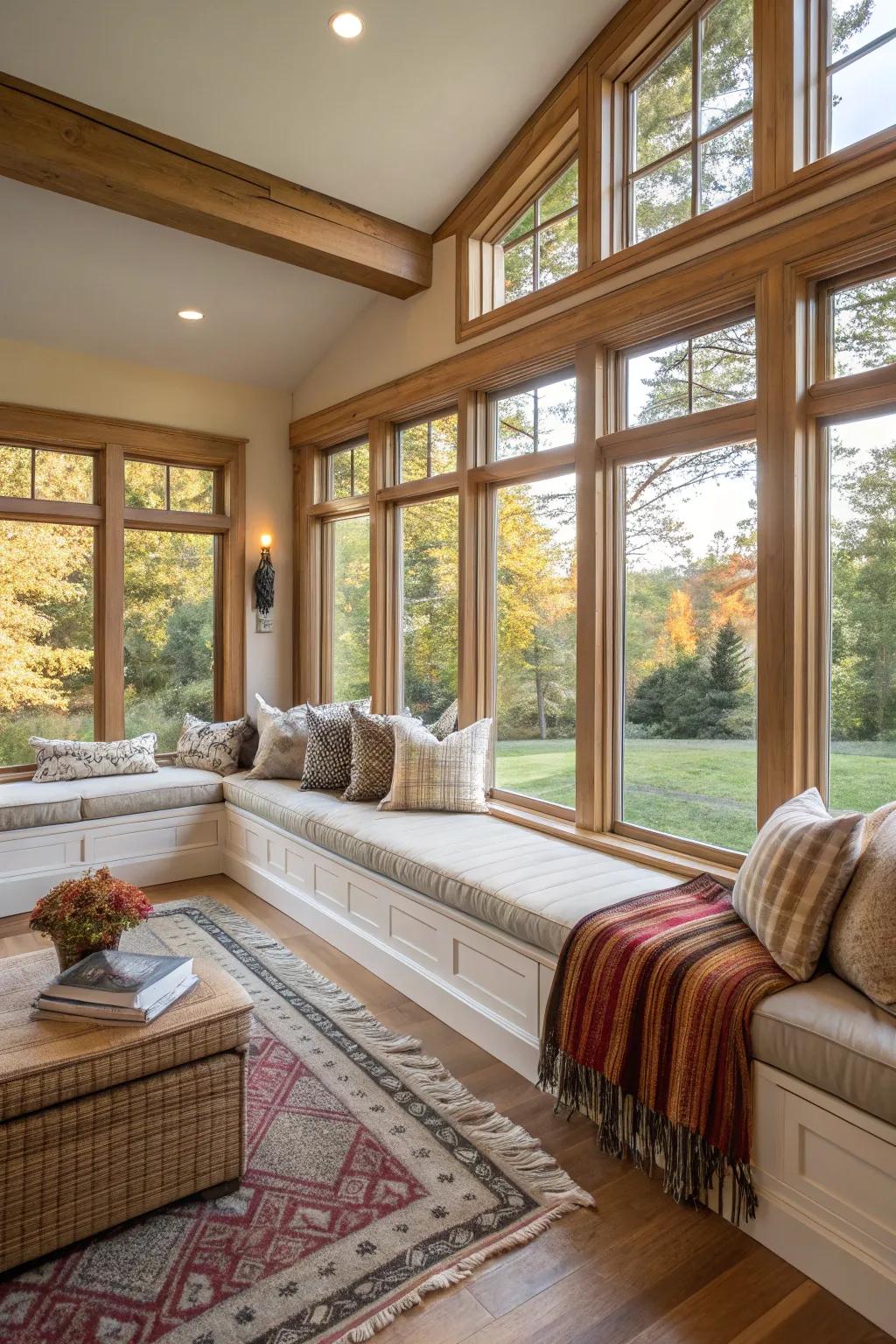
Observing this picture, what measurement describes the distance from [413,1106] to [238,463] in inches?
165

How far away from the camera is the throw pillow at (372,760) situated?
4.03 metres

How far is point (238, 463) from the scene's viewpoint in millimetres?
5398

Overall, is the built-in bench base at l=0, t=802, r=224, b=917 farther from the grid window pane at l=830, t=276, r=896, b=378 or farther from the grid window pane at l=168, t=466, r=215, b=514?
the grid window pane at l=830, t=276, r=896, b=378

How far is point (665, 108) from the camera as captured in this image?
10.3 feet

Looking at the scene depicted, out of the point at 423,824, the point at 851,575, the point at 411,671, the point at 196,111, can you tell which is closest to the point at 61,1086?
the point at 423,824

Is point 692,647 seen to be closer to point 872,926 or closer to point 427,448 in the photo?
point 872,926

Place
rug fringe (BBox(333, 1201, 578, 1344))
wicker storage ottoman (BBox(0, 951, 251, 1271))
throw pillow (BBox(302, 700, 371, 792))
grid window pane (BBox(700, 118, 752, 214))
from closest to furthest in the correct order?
1. rug fringe (BBox(333, 1201, 578, 1344))
2. wicker storage ottoman (BBox(0, 951, 251, 1271))
3. grid window pane (BBox(700, 118, 752, 214))
4. throw pillow (BBox(302, 700, 371, 792))

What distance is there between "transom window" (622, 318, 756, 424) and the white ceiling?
1.33m

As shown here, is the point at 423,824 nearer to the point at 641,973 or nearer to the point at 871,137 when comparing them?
the point at 641,973

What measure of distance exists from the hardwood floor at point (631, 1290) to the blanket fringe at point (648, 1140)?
0.14ft

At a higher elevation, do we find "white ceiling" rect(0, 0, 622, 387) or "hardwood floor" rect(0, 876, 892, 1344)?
"white ceiling" rect(0, 0, 622, 387)

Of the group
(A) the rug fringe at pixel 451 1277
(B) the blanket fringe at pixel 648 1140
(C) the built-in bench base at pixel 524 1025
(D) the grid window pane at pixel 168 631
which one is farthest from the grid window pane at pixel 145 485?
(A) the rug fringe at pixel 451 1277

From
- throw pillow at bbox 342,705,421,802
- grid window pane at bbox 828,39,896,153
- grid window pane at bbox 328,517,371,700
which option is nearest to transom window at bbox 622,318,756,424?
grid window pane at bbox 828,39,896,153

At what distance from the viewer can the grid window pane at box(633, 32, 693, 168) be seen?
3.07 metres
